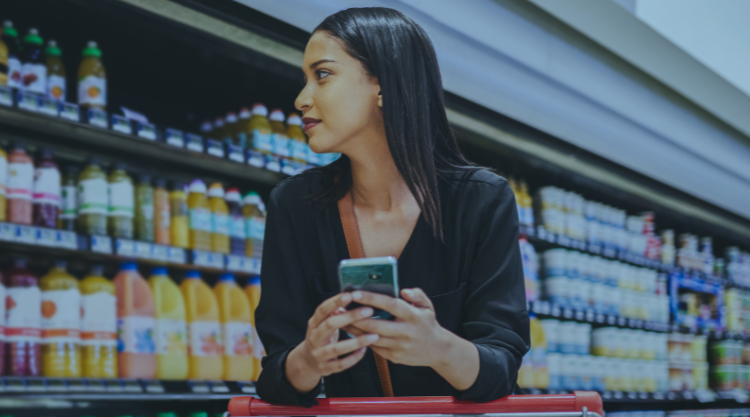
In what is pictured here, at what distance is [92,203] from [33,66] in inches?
19.4

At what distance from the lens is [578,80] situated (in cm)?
346

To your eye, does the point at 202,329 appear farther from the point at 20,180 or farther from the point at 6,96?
the point at 6,96

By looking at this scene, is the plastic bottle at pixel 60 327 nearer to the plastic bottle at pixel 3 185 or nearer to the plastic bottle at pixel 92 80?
the plastic bottle at pixel 3 185

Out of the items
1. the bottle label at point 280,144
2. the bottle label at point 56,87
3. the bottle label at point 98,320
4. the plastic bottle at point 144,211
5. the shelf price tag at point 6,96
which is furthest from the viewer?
the bottle label at point 280,144

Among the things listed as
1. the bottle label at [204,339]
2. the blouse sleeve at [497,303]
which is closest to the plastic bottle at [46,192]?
the bottle label at [204,339]

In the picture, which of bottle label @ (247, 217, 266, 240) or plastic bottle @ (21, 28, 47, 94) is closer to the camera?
plastic bottle @ (21, 28, 47, 94)

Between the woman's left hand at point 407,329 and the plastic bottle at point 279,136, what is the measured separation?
6.49 feet

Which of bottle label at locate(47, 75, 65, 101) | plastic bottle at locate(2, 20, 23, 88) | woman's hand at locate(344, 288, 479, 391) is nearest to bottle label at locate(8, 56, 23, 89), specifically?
plastic bottle at locate(2, 20, 23, 88)

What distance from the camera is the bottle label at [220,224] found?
104 inches

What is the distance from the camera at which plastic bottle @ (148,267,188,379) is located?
2.37 metres

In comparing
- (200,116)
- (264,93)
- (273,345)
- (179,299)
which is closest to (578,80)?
(264,93)

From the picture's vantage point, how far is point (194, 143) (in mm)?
2477

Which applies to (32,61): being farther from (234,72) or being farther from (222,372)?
(222,372)

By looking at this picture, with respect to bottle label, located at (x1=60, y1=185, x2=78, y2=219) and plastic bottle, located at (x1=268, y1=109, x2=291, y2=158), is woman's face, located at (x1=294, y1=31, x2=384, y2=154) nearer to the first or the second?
bottle label, located at (x1=60, y1=185, x2=78, y2=219)
